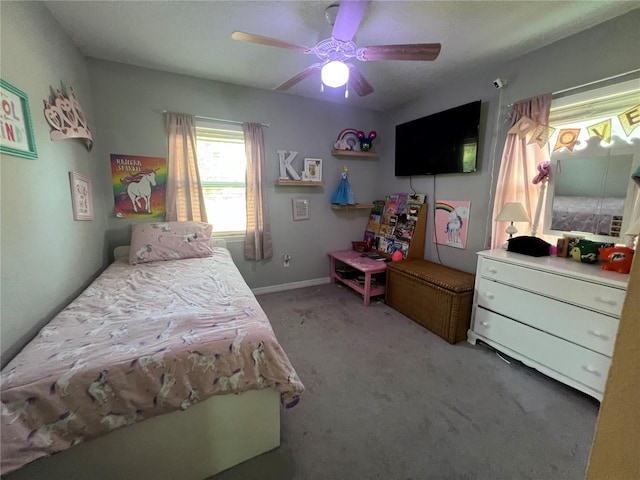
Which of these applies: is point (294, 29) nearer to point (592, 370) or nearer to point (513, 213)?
point (513, 213)

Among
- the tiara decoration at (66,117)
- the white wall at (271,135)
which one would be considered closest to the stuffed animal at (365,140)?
the white wall at (271,135)

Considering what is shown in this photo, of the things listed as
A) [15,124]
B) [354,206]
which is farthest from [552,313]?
[15,124]

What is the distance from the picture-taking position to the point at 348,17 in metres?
1.29

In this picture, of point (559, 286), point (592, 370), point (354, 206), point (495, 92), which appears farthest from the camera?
point (354, 206)

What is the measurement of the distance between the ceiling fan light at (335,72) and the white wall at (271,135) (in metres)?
1.51

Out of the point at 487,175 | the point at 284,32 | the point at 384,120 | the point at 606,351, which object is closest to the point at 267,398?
the point at 606,351

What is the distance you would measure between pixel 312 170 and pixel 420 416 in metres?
2.64

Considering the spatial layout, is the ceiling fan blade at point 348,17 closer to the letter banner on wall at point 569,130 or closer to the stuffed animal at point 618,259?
the letter banner on wall at point 569,130

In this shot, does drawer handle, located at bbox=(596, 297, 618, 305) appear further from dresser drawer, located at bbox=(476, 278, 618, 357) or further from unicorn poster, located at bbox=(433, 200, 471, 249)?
unicorn poster, located at bbox=(433, 200, 471, 249)

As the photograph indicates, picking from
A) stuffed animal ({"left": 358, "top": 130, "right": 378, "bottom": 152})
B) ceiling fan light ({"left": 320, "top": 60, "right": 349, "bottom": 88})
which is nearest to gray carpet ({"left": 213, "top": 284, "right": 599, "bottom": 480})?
ceiling fan light ({"left": 320, "top": 60, "right": 349, "bottom": 88})

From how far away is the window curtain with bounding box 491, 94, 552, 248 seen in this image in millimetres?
2025

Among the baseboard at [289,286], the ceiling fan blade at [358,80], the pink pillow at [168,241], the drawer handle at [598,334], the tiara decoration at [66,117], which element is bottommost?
the baseboard at [289,286]

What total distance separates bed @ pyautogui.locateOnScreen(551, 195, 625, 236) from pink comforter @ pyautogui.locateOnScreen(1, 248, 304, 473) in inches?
89.8

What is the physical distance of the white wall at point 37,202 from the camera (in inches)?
48.3
